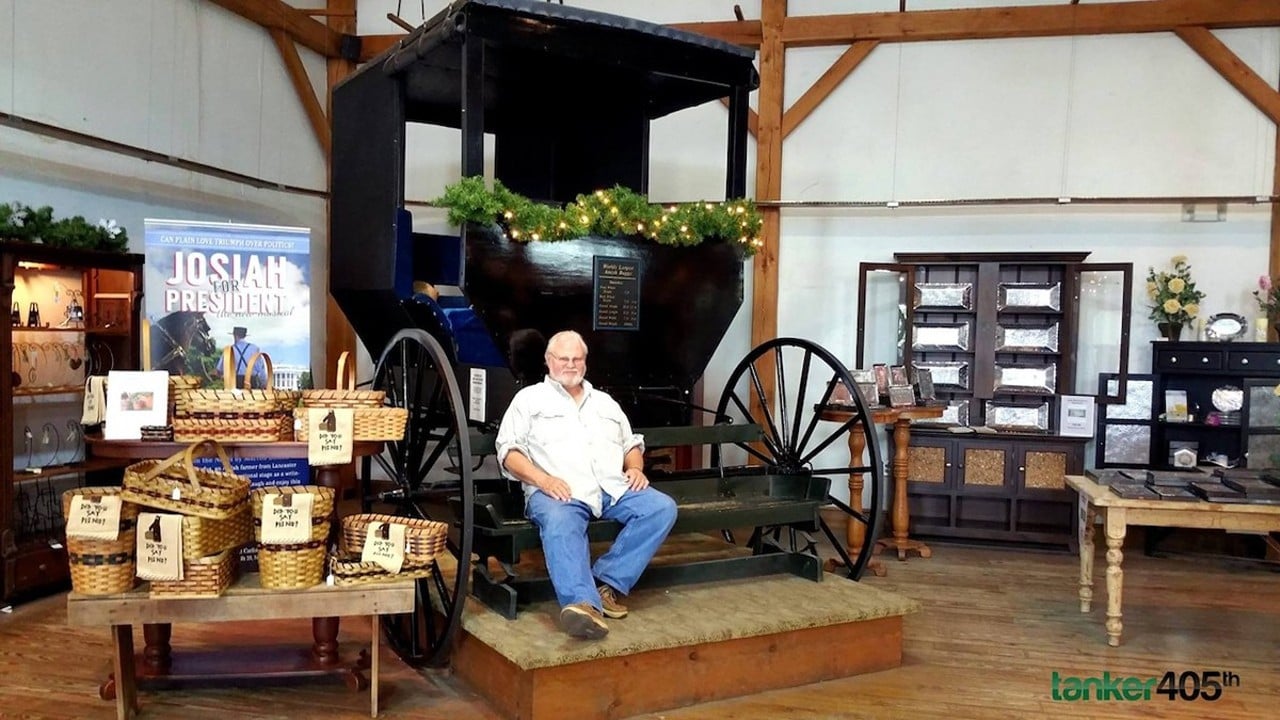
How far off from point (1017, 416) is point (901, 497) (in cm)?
130

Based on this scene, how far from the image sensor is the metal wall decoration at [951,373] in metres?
6.35

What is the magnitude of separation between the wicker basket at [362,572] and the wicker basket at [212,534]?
13.3 inches

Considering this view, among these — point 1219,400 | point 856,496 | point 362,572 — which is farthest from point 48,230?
point 1219,400

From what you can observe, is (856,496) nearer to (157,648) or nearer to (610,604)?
(610,604)

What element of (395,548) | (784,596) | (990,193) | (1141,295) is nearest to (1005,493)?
(1141,295)

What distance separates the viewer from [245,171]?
6.70m

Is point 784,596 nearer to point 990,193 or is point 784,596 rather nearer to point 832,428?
point 832,428

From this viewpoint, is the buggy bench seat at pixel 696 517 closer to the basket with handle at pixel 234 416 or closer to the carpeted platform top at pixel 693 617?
the carpeted platform top at pixel 693 617

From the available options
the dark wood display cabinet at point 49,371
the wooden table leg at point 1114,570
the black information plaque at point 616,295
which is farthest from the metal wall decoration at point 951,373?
the dark wood display cabinet at point 49,371

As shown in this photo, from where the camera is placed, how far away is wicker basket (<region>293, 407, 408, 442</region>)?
10.7ft

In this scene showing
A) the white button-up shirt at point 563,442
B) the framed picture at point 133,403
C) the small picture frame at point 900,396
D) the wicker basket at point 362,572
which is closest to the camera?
the wicker basket at point 362,572

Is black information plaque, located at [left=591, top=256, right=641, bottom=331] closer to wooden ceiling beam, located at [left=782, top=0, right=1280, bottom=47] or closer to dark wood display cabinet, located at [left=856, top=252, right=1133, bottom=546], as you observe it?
dark wood display cabinet, located at [left=856, top=252, right=1133, bottom=546]

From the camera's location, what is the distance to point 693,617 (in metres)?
3.62

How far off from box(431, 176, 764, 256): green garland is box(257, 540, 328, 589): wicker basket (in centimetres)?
150
